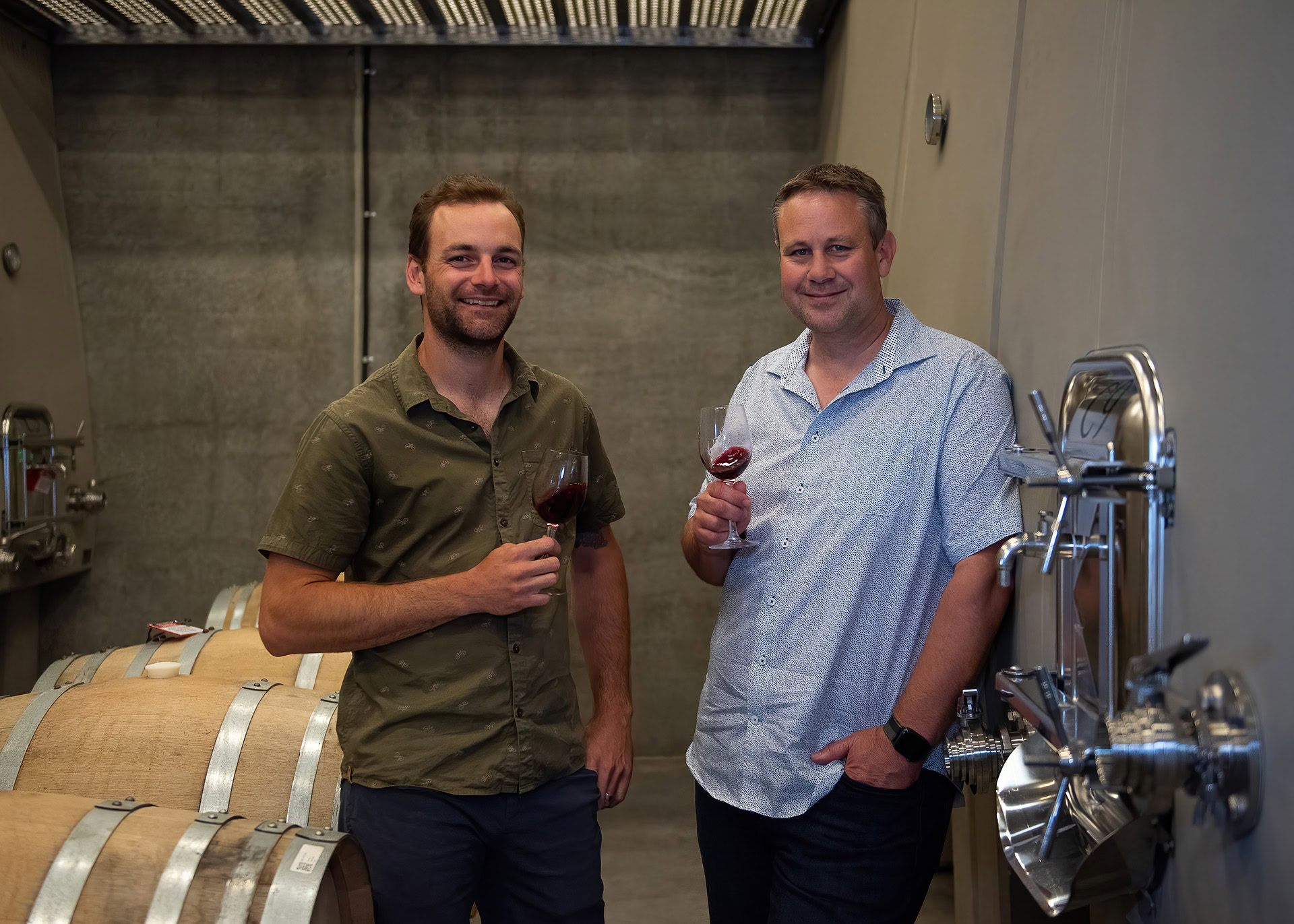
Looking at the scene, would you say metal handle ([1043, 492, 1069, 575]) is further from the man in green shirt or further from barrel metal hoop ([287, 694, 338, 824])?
barrel metal hoop ([287, 694, 338, 824])

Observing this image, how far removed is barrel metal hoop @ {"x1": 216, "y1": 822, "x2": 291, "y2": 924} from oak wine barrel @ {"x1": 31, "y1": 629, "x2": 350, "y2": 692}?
1.22 metres

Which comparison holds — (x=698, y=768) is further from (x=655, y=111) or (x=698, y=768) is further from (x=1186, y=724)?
(x=655, y=111)

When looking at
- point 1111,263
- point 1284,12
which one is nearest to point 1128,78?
point 1111,263

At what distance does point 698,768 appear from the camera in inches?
79.9

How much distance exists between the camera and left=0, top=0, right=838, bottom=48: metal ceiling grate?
4.56 metres

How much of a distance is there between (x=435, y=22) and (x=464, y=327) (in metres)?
3.37

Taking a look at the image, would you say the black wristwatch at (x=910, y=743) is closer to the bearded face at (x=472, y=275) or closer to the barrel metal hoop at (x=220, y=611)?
the bearded face at (x=472, y=275)

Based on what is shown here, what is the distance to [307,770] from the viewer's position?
223 centimetres

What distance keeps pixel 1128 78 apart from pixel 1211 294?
418mm

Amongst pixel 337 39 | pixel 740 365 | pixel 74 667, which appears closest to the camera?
pixel 74 667

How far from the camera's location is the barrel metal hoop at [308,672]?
2924mm

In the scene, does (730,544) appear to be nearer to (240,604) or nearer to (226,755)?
(226,755)

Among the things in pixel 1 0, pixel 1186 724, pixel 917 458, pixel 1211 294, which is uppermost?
pixel 1 0

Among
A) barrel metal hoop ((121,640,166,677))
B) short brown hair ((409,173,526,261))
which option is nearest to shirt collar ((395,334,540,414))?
short brown hair ((409,173,526,261))
